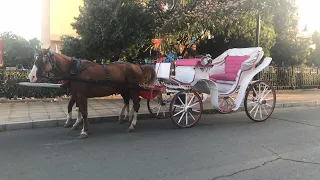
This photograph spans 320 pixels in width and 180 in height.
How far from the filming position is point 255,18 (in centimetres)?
1221

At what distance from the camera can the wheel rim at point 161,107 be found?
8180mm

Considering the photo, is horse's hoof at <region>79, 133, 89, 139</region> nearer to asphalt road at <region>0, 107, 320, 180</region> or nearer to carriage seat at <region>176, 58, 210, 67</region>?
asphalt road at <region>0, 107, 320, 180</region>

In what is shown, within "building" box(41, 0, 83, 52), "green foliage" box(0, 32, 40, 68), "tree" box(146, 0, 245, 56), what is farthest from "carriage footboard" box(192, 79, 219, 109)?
"building" box(41, 0, 83, 52)

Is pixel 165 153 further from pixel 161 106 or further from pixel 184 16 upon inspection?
pixel 184 16

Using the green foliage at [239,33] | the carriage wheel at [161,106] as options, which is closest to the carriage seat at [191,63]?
the carriage wheel at [161,106]

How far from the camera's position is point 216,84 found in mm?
7938

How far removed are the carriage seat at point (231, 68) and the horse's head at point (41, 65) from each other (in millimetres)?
4478

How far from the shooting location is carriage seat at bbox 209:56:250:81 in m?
8.27

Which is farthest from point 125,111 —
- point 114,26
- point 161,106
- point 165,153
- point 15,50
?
point 15,50

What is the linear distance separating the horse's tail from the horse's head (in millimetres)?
2275

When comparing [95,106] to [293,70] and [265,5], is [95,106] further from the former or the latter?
[293,70]

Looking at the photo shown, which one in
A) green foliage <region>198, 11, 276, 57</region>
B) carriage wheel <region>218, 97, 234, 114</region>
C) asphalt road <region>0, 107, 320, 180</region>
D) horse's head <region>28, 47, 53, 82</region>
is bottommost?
asphalt road <region>0, 107, 320, 180</region>

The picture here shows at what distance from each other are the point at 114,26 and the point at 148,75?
4213mm

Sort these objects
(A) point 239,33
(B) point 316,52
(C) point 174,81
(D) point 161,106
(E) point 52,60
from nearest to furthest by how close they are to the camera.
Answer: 1. (E) point 52,60
2. (C) point 174,81
3. (D) point 161,106
4. (A) point 239,33
5. (B) point 316,52
